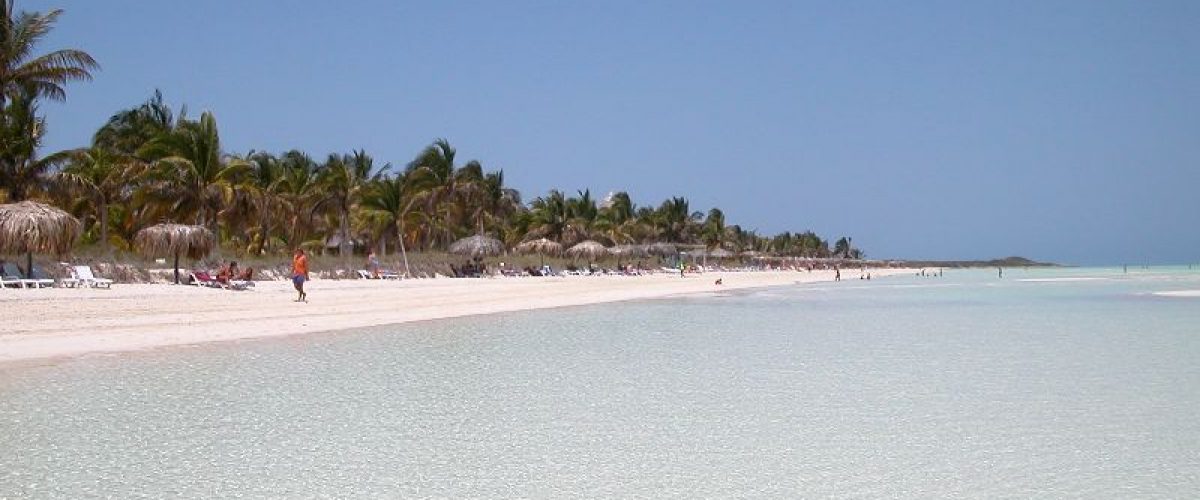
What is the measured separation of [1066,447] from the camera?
5258 millimetres

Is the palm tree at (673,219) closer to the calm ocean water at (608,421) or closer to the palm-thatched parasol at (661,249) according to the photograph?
the palm-thatched parasol at (661,249)

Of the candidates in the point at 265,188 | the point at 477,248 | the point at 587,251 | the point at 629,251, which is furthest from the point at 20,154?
the point at 629,251

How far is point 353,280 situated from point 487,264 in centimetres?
1396

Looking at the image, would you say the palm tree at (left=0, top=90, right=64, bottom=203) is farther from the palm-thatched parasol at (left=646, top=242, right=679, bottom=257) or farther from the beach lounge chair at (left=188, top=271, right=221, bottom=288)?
the palm-thatched parasol at (left=646, top=242, right=679, bottom=257)

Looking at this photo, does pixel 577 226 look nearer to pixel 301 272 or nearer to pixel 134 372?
pixel 301 272

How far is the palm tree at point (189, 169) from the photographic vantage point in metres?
26.8

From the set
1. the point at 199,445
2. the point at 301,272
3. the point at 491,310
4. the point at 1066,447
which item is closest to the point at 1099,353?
the point at 1066,447

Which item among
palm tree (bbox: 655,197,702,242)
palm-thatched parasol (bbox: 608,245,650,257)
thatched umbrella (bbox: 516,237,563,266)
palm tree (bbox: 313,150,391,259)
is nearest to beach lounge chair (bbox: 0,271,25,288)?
palm tree (bbox: 313,150,391,259)

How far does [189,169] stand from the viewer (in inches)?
1055

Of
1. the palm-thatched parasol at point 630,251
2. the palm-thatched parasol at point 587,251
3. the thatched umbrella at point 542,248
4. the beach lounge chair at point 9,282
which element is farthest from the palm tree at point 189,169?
the palm-thatched parasol at point 630,251

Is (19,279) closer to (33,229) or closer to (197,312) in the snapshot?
(33,229)

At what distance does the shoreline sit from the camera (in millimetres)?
10727

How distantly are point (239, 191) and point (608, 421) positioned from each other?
27806 millimetres

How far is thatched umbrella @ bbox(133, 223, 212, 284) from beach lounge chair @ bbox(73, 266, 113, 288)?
5.03 feet
